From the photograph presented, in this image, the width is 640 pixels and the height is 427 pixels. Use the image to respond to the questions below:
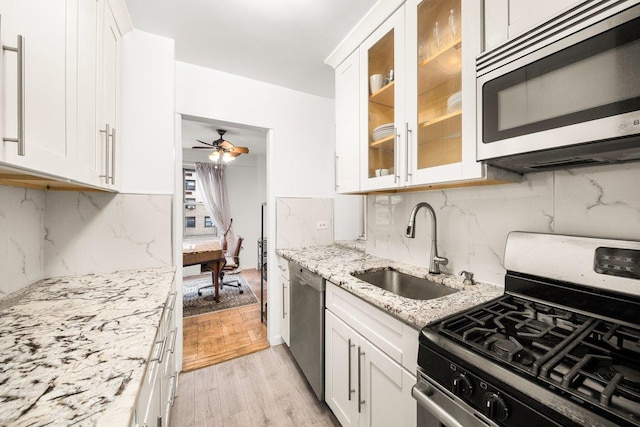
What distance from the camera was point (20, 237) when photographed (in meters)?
1.22

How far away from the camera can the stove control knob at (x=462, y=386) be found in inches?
25.9

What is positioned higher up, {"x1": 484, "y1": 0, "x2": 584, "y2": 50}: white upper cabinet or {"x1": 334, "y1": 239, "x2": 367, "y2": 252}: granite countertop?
{"x1": 484, "y1": 0, "x2": 584, "y2": 50}: white upper cabinet

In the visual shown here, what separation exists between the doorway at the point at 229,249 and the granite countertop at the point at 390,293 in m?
1.08

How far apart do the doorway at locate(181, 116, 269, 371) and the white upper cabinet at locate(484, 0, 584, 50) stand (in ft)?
6.05

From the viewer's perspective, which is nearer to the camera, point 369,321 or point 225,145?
point 369,321

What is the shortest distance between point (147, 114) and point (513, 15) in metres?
1.99

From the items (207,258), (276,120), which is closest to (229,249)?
(207,258)

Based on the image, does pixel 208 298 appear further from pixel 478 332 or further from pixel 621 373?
pixel 621 373

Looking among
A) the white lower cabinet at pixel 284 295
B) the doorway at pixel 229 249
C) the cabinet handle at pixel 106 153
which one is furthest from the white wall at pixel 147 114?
the white lower cabinet at pixel 284 295

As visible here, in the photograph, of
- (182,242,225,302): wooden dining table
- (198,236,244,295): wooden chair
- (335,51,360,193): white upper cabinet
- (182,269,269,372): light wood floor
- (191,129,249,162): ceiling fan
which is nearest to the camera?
(335,51,360,193): white upper cabinet

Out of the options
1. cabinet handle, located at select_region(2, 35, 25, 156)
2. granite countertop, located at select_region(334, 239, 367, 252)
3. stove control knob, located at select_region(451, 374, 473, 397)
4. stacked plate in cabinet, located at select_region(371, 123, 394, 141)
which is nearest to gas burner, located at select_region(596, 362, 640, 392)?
stove control knob, located at select_region(451, 374, 473, 397)

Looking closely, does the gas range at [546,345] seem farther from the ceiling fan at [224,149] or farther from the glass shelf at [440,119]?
the ceiling fan at [224,149]

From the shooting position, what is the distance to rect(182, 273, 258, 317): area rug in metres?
3.25

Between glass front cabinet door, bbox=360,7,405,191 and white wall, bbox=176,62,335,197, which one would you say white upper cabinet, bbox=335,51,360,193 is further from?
white wall, bbox=176,62,335,197
